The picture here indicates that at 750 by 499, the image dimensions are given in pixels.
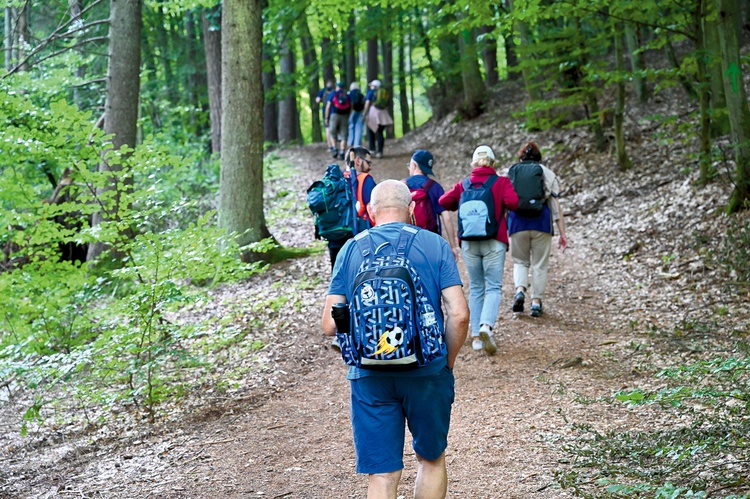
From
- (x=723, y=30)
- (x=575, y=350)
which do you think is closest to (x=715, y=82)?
(x=723, y=30)

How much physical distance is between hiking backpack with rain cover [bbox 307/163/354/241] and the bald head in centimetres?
324

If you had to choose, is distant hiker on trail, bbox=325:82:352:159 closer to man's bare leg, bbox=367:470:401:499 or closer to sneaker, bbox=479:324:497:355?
sneaker, bbox=479:324:497:355

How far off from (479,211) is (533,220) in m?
1.48

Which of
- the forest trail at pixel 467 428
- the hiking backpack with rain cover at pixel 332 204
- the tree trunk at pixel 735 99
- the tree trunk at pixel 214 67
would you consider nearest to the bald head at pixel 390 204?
the forest trail at pixel 467 428

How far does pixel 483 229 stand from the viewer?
705cm

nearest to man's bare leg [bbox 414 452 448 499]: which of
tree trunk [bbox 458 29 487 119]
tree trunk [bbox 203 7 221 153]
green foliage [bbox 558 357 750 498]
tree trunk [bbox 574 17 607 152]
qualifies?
green foliage [bbox 558 357 750 498]

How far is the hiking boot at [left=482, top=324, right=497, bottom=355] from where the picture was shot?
284 inches

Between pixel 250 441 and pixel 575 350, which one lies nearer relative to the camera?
pixel 250 441

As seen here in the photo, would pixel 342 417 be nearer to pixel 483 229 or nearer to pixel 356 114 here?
pixel 483 229

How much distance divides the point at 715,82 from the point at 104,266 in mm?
9473

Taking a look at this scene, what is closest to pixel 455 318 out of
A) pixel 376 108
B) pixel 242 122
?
pixel 242 122

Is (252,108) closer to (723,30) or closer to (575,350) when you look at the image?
(575,350)

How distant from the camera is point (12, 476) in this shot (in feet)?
19.7

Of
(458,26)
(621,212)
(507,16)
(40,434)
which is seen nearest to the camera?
(40,434)
